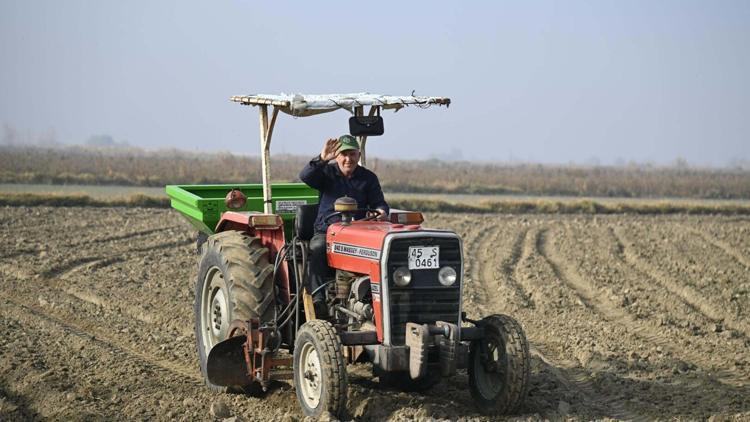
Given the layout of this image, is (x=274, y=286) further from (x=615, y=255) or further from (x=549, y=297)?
(x=615, y=255)

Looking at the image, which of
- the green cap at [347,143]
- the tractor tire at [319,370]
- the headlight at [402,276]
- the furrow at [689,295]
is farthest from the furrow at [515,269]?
the tractor tire at [319,370]

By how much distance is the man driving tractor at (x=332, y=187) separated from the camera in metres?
7.75

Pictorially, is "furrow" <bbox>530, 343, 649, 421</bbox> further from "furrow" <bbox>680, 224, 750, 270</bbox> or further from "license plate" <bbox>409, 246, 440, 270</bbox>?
"furrow" <bbox>680, 224, 750, 270</bbox>

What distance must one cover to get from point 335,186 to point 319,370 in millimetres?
1664

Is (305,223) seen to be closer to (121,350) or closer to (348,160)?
(348,160)

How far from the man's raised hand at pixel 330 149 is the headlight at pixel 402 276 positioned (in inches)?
48.6

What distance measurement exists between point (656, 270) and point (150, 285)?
777cm

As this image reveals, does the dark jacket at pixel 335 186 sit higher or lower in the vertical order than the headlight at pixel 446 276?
higher

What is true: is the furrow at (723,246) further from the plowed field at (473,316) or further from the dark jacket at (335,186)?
Result: the dark jacket at (335,186)

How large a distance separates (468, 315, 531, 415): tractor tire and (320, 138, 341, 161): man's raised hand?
5.62ft

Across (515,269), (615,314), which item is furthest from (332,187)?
(515,269)

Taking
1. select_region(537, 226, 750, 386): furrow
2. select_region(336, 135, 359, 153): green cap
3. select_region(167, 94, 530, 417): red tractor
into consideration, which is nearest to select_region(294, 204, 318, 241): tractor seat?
select_region(167, 94, 530, 417): red tractor

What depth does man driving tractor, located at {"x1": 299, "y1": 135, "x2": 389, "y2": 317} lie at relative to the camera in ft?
25.4

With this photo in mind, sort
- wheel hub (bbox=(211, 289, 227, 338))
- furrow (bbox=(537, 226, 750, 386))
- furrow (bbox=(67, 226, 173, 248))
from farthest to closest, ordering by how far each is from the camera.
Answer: furrow (bbox=(67, 226, 173, 248))
furrow (bbox=(537, 226, 750, 386))
wheel hub (bbox=(211, 289, 227, 338))
